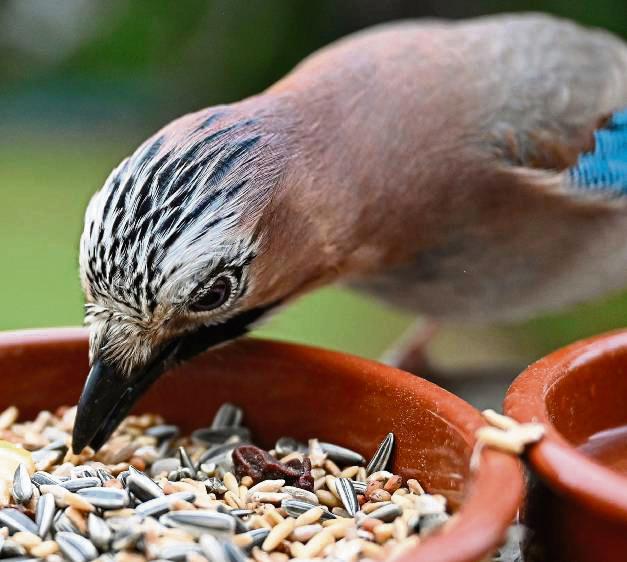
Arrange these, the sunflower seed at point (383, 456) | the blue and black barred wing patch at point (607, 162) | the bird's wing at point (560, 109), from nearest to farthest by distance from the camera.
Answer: the sunflower seed at point (383, 456)
the bird's wing at point (560, 109)
the blue and black barred wing patch at point (607, 162)

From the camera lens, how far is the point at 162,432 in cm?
253

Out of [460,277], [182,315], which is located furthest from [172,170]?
[460,277]

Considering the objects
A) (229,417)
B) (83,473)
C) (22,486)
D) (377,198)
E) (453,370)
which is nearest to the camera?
(22,486)

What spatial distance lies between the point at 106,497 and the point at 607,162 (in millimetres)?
2236

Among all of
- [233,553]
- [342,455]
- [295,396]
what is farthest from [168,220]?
[233,553]

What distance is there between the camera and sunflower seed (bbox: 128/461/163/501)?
2.04 m

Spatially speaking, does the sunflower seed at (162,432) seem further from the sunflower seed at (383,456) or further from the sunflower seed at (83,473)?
the sunflower seed at (383,456)

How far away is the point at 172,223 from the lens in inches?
86.4

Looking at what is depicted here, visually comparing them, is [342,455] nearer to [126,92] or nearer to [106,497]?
[106,497]

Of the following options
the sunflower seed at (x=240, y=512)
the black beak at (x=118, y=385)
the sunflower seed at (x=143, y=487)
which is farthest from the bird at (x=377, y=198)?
the sunflower seed at (x=240, y=512)

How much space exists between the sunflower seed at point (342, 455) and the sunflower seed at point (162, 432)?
1.37 feet

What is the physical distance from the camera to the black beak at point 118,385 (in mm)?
2307

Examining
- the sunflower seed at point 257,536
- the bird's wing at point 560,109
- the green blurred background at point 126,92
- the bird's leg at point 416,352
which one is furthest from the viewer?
the green blurred background at point 126,92

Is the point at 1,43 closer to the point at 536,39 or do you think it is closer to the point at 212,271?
the point at 536,39
